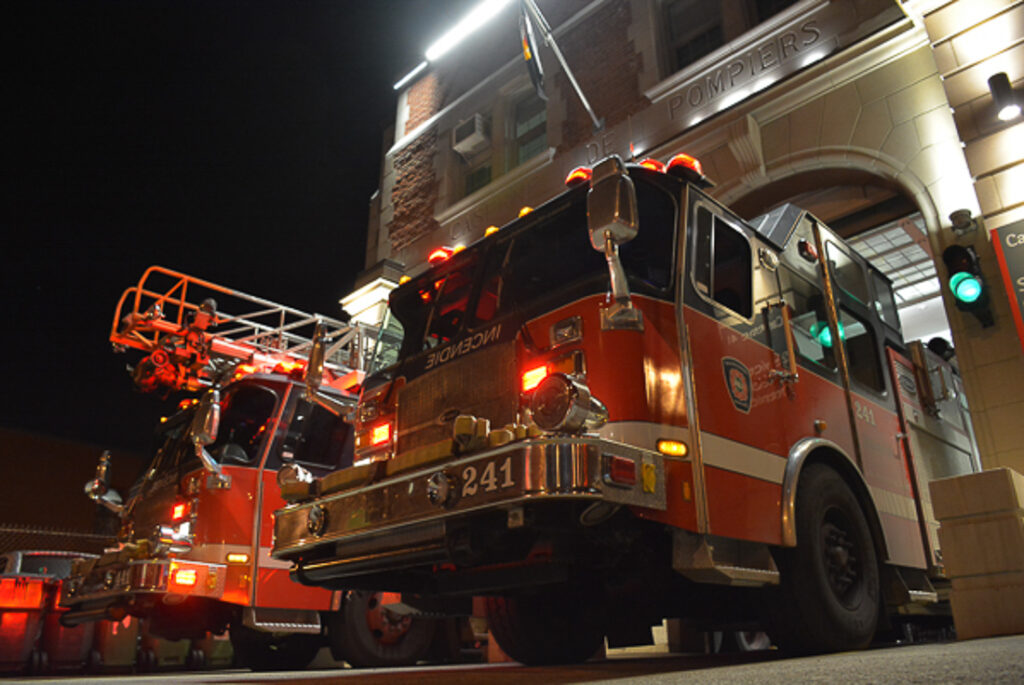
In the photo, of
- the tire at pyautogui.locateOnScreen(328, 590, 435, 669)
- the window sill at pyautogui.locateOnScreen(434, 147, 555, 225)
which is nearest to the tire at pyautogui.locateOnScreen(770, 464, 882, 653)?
the tire at pyautogui.locateOnScreen(328, 590, 435, 669)

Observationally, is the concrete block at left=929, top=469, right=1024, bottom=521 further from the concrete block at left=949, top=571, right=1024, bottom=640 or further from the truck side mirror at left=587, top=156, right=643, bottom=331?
the truck side mirror at left=587, top=156, right=643, bottom=331

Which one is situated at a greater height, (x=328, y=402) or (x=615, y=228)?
(x=615, y=228)

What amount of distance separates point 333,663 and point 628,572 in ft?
20.1

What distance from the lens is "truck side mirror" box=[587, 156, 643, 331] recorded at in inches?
125

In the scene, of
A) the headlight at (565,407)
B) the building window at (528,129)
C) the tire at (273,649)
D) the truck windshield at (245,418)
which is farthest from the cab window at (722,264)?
the building window at (528,129)

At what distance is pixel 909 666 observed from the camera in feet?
7.88

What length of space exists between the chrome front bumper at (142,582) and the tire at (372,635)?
3.53 ft

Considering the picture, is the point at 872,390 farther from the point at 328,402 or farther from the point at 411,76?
the point at 411,76

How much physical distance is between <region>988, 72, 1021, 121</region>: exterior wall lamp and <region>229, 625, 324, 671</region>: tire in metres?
7.99

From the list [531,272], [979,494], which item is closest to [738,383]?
[531,272]

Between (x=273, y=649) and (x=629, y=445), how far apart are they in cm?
536

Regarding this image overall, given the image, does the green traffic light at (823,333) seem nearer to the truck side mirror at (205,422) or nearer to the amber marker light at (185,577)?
the truck side mirror at (205,422)

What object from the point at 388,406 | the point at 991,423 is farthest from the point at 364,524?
the point at 991,423

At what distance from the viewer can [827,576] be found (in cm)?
397
